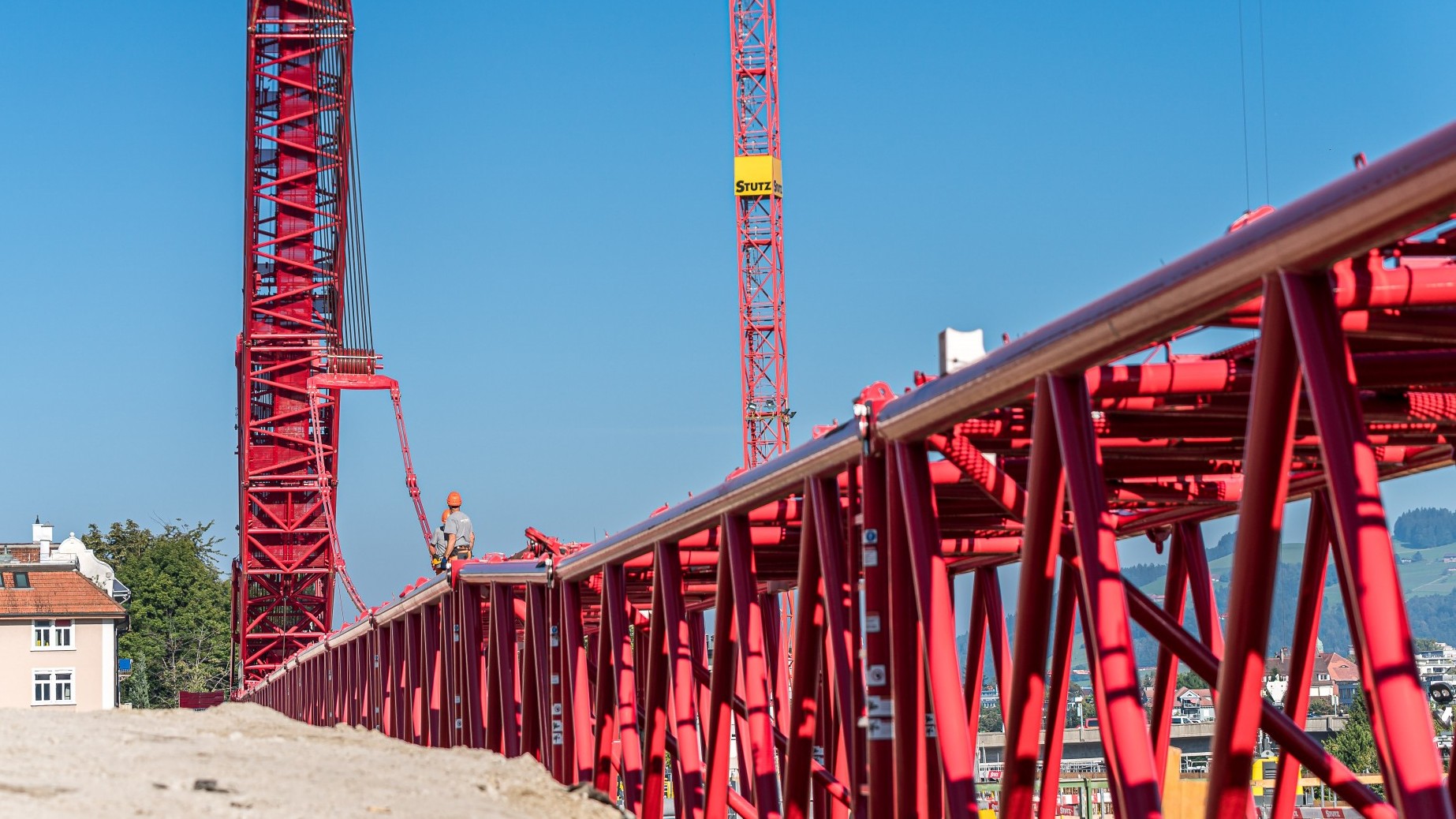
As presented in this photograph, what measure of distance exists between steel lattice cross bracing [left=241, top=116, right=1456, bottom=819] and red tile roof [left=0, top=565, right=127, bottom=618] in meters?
69.1

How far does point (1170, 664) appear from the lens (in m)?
18.5

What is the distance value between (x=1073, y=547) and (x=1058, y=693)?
19.5ft

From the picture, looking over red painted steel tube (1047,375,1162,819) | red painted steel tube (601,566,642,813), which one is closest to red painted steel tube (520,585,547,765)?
red painted steel tube (601,566,642,813)

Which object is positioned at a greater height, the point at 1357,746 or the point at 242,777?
the point at 242,777

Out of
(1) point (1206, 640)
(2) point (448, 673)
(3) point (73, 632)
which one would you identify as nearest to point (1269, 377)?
(1) point (1206, 640)

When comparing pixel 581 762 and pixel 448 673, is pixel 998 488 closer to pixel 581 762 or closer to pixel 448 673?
pixel 581 762

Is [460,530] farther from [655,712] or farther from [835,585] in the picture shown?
[835,585]

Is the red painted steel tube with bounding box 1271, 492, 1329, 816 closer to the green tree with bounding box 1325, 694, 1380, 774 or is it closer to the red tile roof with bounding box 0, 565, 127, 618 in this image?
the red tile roof with bounding box 0, 565, 127, 618

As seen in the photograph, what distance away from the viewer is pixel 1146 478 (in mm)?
15227

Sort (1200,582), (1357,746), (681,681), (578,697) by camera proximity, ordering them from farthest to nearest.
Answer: (1357,746)
(578,697)
(1200,582)
(681,681)

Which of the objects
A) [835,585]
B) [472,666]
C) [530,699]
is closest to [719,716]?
[835,585]

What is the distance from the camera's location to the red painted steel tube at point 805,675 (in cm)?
1390

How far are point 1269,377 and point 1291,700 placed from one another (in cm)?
832

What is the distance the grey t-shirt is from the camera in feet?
87.0
